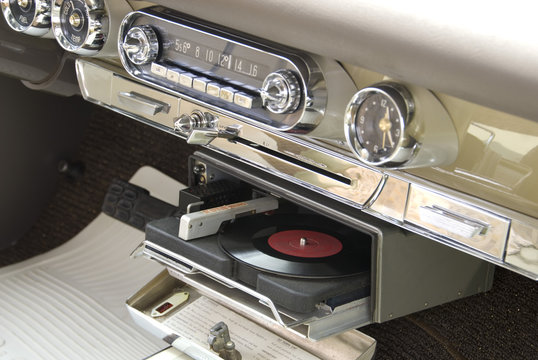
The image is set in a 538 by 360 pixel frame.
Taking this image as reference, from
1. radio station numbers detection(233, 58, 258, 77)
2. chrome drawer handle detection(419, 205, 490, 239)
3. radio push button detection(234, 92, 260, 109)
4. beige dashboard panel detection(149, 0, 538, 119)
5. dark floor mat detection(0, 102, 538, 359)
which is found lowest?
dark floor mat detection(0, 102, 538, 359)

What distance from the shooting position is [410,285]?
0.99m

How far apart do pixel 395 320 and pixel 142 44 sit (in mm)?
719

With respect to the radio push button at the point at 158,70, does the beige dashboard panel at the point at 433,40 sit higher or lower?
higher

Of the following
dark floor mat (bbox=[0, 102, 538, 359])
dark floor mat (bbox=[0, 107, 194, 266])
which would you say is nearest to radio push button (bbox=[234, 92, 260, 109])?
dark floor mat (bbox=[0, 102, 538, 359])

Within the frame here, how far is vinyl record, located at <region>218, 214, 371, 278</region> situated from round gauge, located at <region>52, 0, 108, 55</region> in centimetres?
32

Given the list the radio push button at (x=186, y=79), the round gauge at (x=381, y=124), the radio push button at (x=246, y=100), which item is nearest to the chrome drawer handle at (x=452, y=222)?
the round gauge at (x=381, y=124)

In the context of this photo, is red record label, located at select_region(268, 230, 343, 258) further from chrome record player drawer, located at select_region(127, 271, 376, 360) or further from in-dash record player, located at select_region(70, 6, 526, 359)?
chrome record player drawer, located at select_region(127, 271, 376, 360)

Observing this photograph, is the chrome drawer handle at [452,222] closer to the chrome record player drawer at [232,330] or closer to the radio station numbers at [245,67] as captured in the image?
the radio station numbers at [245,67]

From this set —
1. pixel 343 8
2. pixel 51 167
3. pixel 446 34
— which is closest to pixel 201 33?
pixel 343 8

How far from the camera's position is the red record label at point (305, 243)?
1.03 meters

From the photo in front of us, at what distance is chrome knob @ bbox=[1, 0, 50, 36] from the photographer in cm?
108

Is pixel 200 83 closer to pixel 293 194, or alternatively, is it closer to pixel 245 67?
pixel 245 67

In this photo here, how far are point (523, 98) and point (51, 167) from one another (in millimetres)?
1475

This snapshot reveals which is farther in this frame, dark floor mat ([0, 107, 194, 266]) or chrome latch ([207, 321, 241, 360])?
dark floor mat ([0, 107, 194, 266])
